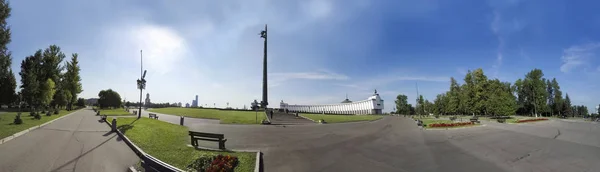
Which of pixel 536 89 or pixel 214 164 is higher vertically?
pixel 536 89

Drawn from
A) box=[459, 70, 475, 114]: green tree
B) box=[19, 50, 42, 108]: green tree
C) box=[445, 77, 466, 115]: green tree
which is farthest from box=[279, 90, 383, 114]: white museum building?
box=[19, 50, 42, 108]: green tree

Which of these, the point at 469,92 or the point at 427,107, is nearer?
the point at 469,92

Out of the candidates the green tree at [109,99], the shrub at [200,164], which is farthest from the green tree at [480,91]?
the green tree at [109,99]

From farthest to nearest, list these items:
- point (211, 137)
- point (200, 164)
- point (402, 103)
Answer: point (402, 103) → point (211, 137) → point (200, 164)

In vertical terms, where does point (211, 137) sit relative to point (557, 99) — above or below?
below

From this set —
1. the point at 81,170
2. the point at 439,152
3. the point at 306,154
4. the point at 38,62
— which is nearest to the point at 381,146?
the point at 439,152

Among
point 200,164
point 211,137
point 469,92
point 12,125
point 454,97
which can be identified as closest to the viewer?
point 200,164

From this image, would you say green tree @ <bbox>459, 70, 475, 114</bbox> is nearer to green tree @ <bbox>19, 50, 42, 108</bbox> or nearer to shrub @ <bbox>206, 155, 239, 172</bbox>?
shrub @ <bbox>206, 155, 239, 172</bbox>

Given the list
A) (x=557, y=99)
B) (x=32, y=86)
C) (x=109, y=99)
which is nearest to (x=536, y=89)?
(x=557, y=99)

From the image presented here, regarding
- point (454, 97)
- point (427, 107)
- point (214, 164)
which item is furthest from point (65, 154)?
point (427, 107)

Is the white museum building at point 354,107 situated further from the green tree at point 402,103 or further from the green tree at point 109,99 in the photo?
the green tree at point 109,99

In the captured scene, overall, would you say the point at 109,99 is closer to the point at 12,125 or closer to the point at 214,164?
the point at 12,125

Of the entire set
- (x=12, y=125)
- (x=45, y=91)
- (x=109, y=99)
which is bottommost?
(x=12, y=125)

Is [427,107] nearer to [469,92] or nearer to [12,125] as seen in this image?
[469,92]
